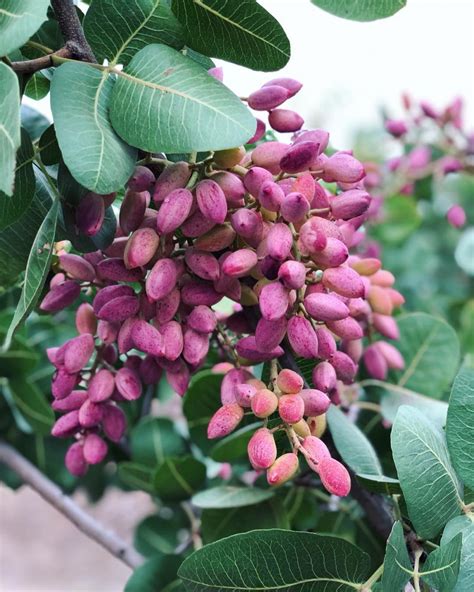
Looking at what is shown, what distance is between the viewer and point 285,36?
1.45 ft

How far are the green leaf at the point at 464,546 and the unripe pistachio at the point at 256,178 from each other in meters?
0.22

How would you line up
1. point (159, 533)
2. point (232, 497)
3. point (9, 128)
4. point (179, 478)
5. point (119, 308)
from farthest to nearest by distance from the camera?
1. point (159, 533)
2. point (179, 478)
3. point (232, 497)
4. point (119, 308)
5. point (9, 128)

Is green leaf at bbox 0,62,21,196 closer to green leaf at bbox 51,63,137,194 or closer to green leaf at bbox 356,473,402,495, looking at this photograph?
green leaf at bbox 51,63,137,194

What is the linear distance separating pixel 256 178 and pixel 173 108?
2.4 inches

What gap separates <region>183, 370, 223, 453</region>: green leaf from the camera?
0.65 metres

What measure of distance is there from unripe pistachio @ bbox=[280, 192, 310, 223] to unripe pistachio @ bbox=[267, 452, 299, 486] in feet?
0.43

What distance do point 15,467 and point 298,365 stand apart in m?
0.48

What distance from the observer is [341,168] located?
44 cm

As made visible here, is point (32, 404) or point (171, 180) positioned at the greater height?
point (171, 180)

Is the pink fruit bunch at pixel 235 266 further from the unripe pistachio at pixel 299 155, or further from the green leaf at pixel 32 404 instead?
the green leaf at pixel 32 404

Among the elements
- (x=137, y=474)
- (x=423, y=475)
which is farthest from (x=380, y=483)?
(x=137, y=474)

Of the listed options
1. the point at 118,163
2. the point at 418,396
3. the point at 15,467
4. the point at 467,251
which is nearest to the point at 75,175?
the point at 118,163

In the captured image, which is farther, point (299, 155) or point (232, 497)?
point (232, 497)

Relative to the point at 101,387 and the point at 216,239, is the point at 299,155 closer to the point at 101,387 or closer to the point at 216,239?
the point at 216,239
